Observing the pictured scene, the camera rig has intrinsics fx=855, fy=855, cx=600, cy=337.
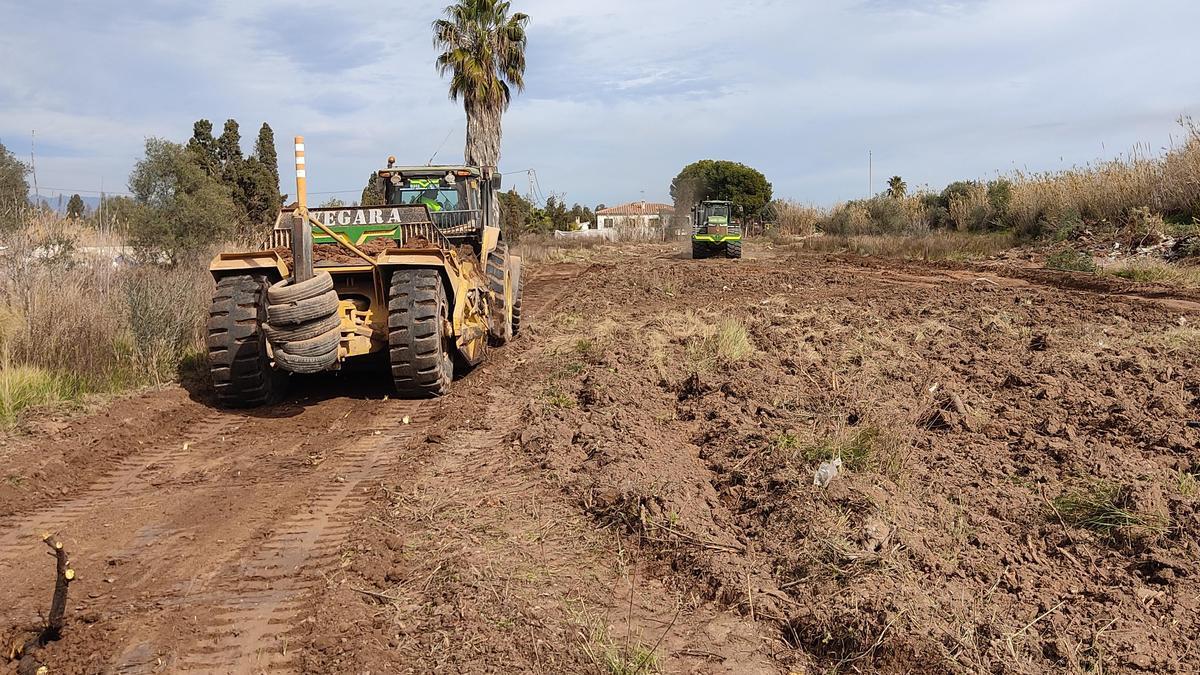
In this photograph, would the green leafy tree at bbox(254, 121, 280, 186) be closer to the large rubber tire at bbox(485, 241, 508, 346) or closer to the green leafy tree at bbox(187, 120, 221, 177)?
the green leafy tree at bbox(187, 120, 221, 177)

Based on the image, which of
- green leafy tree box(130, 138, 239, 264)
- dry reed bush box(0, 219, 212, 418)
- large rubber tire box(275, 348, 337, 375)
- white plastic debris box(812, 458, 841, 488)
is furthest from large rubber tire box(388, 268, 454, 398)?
green leafy tree box(130, 138, 239, 264)

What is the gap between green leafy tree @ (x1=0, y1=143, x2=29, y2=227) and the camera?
33.9 ft

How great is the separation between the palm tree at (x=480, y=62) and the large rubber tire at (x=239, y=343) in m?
18.6

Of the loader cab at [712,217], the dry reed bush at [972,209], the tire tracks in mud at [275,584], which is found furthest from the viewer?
the loader cab at [712,217]

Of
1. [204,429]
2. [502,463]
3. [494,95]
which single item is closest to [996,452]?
[502,463]

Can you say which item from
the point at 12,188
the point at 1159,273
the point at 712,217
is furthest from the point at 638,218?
the point at 12,188

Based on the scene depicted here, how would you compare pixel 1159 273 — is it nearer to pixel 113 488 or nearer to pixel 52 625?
pixel 113 488

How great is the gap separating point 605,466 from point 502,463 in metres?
0.82

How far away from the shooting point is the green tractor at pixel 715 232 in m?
29.2

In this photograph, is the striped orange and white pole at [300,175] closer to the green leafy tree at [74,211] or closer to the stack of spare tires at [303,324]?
the stack of spare tires at [303,324]

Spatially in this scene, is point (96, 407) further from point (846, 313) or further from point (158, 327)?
point (846, 313)

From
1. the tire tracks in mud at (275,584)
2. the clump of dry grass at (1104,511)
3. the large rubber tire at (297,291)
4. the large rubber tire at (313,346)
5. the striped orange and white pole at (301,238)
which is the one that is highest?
the striped orange and white pole at (301,238)

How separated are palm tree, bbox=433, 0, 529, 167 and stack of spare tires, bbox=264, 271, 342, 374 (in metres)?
19.4

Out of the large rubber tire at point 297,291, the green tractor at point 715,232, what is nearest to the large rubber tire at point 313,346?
the large rubber tire at point 297,291
